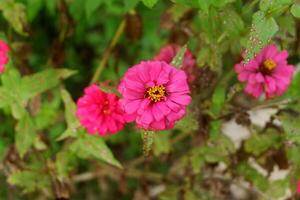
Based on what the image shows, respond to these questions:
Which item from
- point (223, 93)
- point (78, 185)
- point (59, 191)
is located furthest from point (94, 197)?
point (223, 93)

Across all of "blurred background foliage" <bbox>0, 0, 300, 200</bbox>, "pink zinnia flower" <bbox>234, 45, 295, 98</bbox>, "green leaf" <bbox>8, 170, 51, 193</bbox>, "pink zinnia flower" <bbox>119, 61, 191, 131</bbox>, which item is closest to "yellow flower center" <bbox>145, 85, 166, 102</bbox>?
"pink zinnia flower" <bbox>119, 61, 191, 131</bbox>

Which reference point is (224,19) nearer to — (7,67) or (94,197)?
(7,67)

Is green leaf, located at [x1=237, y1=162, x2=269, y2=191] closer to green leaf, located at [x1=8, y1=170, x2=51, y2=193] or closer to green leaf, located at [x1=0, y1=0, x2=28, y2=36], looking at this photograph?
green leaf, located at [x1=8, y1=170, x2=51, y2=193]

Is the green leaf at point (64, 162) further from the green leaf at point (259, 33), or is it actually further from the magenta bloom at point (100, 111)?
the green leaf at point (259, 33)

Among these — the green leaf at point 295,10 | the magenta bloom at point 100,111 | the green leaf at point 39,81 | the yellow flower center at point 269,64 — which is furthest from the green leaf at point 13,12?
the green leaf at point 295,10

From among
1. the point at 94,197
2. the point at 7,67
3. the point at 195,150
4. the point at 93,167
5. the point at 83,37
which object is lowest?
the point at 94,197

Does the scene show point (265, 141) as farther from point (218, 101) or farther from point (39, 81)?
point (39, 81)
